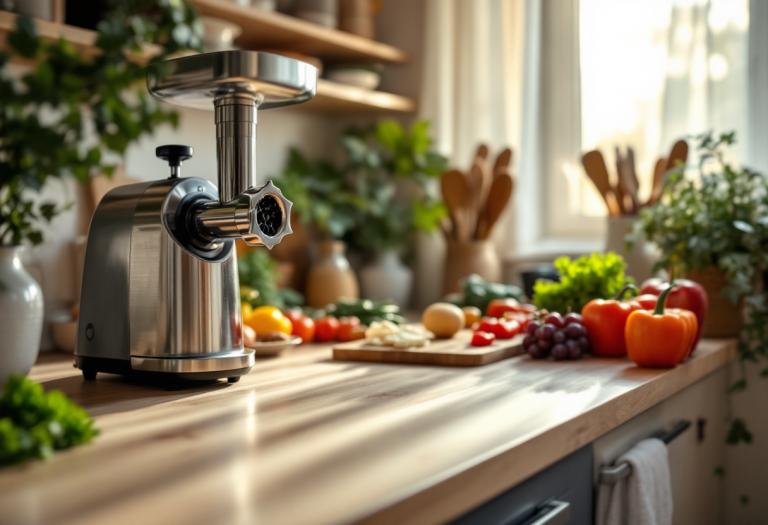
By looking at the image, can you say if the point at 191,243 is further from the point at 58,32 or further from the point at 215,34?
the point at 215,34

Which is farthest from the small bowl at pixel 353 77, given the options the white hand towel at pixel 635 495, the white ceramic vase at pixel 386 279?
the white hand towel at pixel 635 495

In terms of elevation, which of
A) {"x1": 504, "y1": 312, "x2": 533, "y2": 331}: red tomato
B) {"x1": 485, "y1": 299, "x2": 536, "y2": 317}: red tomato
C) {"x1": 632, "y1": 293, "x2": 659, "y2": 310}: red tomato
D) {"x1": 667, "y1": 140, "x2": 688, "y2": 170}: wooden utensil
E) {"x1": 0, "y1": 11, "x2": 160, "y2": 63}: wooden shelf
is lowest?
{"x1": 504, "y1": 312, "x2": 533, "y2": 331}: red tomato

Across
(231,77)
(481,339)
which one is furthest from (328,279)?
(231,77)

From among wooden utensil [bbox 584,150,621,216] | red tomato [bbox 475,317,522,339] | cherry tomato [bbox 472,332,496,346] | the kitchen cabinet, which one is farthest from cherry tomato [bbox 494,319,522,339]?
wooden utensil [bbox 584,150,621,216]

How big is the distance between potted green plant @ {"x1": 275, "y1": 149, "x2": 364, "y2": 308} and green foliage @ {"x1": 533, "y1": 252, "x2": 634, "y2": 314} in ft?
2.69

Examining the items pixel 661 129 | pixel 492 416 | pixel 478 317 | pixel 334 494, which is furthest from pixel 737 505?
pixel 334 494

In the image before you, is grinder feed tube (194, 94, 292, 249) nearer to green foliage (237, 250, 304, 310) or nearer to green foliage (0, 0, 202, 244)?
green foliage (0, 0, 202, 244)

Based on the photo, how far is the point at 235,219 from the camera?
39.8 inches

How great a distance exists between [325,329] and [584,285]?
21.9 inches

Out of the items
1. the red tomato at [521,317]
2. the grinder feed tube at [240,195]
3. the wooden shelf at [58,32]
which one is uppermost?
the wooden shelf at [58,32]

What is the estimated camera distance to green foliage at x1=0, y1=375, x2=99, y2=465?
694 millimetres

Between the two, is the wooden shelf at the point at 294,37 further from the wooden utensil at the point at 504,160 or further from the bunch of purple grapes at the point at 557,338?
the bunch of purple grapes at the point at 557,338

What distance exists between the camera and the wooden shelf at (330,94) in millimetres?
1460

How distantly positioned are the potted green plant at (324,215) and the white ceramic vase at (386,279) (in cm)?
7
